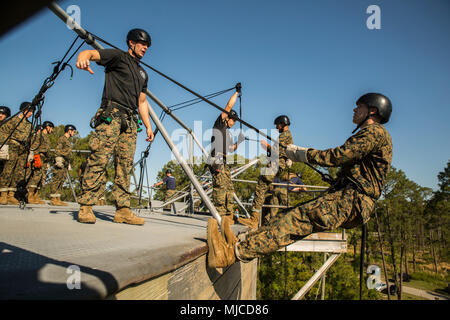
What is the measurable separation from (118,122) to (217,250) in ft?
6.66

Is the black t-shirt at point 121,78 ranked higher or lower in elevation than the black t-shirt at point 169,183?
higher

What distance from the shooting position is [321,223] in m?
2.70

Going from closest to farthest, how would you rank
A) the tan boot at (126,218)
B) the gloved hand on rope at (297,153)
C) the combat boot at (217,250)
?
the combat boot at (217,250) < the gloved hand on rope at (297,153) < the tan boot at (126,218)

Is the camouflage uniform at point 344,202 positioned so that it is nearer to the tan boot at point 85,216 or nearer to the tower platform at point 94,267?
the tower platform at point 94,267

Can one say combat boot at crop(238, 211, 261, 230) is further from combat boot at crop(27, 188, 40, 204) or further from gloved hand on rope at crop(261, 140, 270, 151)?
combat boot at crop(27, 188, 40, 204)

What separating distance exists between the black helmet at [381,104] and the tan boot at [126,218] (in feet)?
10.7

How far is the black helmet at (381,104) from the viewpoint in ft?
10.3

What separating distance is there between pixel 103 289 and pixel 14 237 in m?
1.37

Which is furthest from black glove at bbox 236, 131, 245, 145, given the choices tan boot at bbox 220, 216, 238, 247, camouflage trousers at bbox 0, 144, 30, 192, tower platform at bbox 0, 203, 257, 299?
camouflage trousers at bbox 0, 144, 30, 192

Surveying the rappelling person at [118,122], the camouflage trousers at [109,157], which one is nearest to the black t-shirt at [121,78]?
the rappelling person at [118,122]

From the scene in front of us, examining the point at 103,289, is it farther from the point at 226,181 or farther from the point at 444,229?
the point at 444,229

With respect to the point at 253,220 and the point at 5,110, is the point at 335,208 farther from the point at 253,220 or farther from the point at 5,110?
the point at 5,110

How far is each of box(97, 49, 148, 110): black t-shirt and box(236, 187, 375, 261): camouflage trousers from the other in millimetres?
2399
